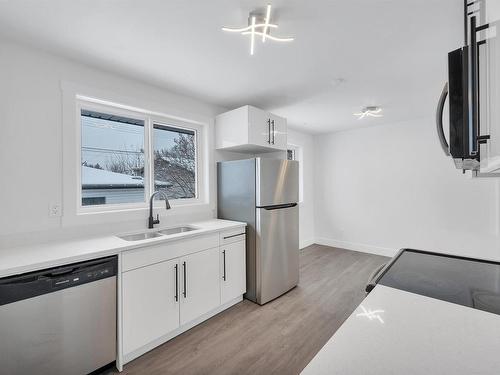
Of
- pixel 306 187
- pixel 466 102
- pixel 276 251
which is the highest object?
pixel 466 102

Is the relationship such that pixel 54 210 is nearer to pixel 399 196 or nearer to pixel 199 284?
pixel 199 284

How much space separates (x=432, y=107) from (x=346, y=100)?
1357mm

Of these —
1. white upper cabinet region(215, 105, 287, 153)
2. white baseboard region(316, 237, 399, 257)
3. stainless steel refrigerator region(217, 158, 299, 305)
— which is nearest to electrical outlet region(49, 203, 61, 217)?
stainless steel refrigerator region(217, 158, 299, 305)

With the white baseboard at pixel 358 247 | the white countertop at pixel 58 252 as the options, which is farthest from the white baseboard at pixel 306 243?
the white countertop at pixel 58 252

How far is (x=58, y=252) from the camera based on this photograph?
1607mm

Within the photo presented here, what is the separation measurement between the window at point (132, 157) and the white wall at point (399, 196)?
307cm

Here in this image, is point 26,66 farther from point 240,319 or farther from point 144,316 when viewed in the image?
point 240,319

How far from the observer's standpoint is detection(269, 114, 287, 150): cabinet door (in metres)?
3.09

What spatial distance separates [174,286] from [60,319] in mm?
779

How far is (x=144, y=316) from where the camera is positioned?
72.9 inches

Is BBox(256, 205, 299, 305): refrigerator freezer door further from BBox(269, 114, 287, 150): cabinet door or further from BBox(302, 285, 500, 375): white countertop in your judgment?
BBox(302, 285, 500, 375): white countertop

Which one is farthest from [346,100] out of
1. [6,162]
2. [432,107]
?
[6,162]

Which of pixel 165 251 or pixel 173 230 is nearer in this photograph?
pixel 165 251

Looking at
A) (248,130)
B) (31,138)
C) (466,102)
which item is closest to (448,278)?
(466,102)
